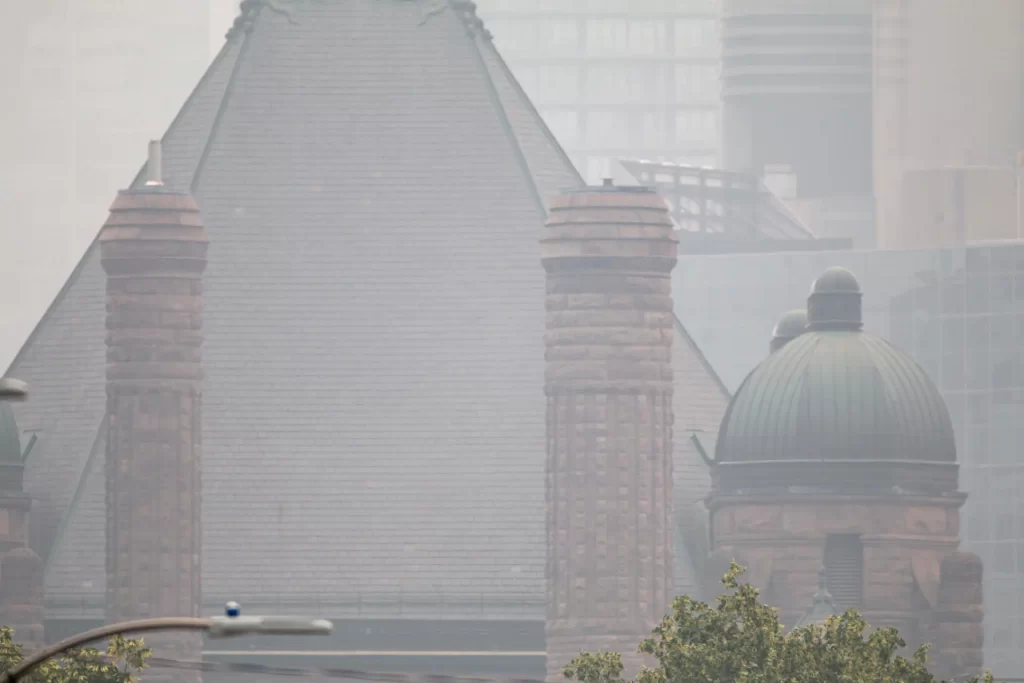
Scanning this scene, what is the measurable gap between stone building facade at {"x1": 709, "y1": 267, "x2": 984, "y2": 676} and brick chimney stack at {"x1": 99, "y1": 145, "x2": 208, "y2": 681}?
15178 millimetres

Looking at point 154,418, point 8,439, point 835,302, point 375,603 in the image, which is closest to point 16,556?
point 8,439

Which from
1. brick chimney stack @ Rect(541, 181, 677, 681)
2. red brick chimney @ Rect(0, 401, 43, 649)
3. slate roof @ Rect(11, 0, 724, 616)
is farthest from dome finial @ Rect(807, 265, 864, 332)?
red brick chimney @ Rect(0, 401, 43, 649)

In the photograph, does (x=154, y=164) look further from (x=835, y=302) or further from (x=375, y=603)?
(x=835, y=302)

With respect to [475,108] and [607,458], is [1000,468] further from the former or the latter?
[607,458]

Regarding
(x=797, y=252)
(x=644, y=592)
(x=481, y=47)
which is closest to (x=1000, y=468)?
(x=797, y=252)

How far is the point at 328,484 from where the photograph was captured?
396 ft

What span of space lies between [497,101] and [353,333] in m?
9.27

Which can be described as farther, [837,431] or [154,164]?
[154,164]

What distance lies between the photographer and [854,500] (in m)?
110

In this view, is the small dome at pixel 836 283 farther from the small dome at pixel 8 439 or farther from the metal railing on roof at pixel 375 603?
the small dome at pixel 8 439

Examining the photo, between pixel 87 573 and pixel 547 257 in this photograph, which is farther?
pixel 87 573

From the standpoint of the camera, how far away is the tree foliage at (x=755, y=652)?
64188 mm

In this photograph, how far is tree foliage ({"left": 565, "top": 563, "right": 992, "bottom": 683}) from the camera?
64.2 m

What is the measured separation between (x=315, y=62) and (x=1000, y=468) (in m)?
43.3
